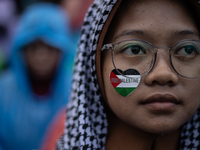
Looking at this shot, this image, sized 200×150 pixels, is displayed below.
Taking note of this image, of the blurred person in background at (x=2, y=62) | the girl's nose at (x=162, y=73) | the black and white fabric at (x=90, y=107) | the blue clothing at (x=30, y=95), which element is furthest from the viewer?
the blurred person in background at (x=2, y=62)

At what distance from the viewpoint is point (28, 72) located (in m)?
3.05

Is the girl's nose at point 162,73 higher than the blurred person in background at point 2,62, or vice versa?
the blurred person in background at point 2,62

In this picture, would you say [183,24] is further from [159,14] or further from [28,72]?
[28,72]

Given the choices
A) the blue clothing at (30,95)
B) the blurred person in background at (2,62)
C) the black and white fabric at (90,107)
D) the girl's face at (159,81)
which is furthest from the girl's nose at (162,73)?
the blurred person in background at (2,62)

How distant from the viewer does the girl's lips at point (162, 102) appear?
3.36ft

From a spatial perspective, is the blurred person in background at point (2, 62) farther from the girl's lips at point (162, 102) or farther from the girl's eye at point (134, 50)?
the girl's lips at point (162, 102)

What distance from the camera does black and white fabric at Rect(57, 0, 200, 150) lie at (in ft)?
4.07

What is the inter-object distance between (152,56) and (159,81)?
0.13 metres

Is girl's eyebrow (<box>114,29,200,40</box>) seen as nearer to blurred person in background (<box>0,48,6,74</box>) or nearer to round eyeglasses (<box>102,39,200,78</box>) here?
round eyeglasses (<box>102,39,200,78</box>)

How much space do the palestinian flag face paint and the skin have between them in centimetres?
2

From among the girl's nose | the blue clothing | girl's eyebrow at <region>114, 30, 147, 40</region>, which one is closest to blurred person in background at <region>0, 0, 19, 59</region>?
the blue clothing

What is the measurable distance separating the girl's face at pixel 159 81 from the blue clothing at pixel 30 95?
1980 millimetres

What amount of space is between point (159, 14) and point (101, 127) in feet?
2.25

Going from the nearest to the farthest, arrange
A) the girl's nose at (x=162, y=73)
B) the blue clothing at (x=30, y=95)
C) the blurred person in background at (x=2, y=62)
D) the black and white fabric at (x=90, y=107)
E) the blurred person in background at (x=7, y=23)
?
1. the girl's nose at (x=162, y=73)
2. the black and white fabric at (x=90, y=107)
3. the blue clothing at (x=30, y=95)
4. the blurred person in background at (x=2, y=62)
5. the blurred person in background at (x=7, y=23)
